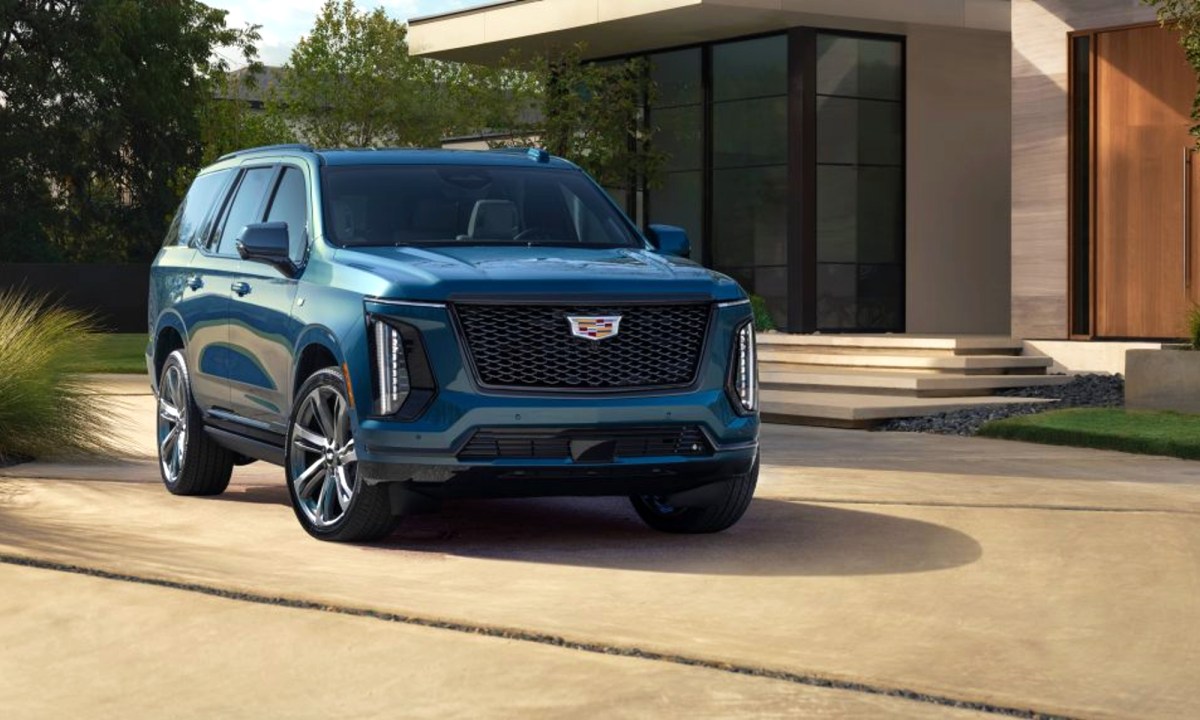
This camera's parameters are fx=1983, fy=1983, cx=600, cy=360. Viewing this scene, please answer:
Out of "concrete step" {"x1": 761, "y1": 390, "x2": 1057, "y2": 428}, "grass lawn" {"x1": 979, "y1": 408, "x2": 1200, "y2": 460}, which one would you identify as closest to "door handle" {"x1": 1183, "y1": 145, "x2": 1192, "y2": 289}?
"concrete step" {"x1": 761, "y1": 390, "x2": 1057, "y2": 428}

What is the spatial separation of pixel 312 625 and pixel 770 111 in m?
22.9

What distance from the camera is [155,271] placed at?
12.7 meters

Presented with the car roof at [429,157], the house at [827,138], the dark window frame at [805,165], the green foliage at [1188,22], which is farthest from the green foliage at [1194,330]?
the dark window frame at [805,165]

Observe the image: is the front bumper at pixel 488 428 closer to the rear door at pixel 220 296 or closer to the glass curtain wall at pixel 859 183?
the rear door at pixel 220 296

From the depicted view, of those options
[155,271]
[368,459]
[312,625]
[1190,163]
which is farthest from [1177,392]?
[312,625]

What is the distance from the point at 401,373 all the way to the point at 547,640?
2.21 meters

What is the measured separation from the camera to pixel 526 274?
9.15 metres

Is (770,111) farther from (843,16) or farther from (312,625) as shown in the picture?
(312,625)

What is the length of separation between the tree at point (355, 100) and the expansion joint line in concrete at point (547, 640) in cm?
3123

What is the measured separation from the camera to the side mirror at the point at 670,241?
10.6 m

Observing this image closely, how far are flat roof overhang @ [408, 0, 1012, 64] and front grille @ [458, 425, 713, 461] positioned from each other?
18226 millimetres

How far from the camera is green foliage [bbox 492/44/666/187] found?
3095cm

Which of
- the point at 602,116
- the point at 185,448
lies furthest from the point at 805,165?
the point at 185,448

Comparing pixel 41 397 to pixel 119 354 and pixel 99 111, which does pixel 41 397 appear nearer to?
pixel 119 354
